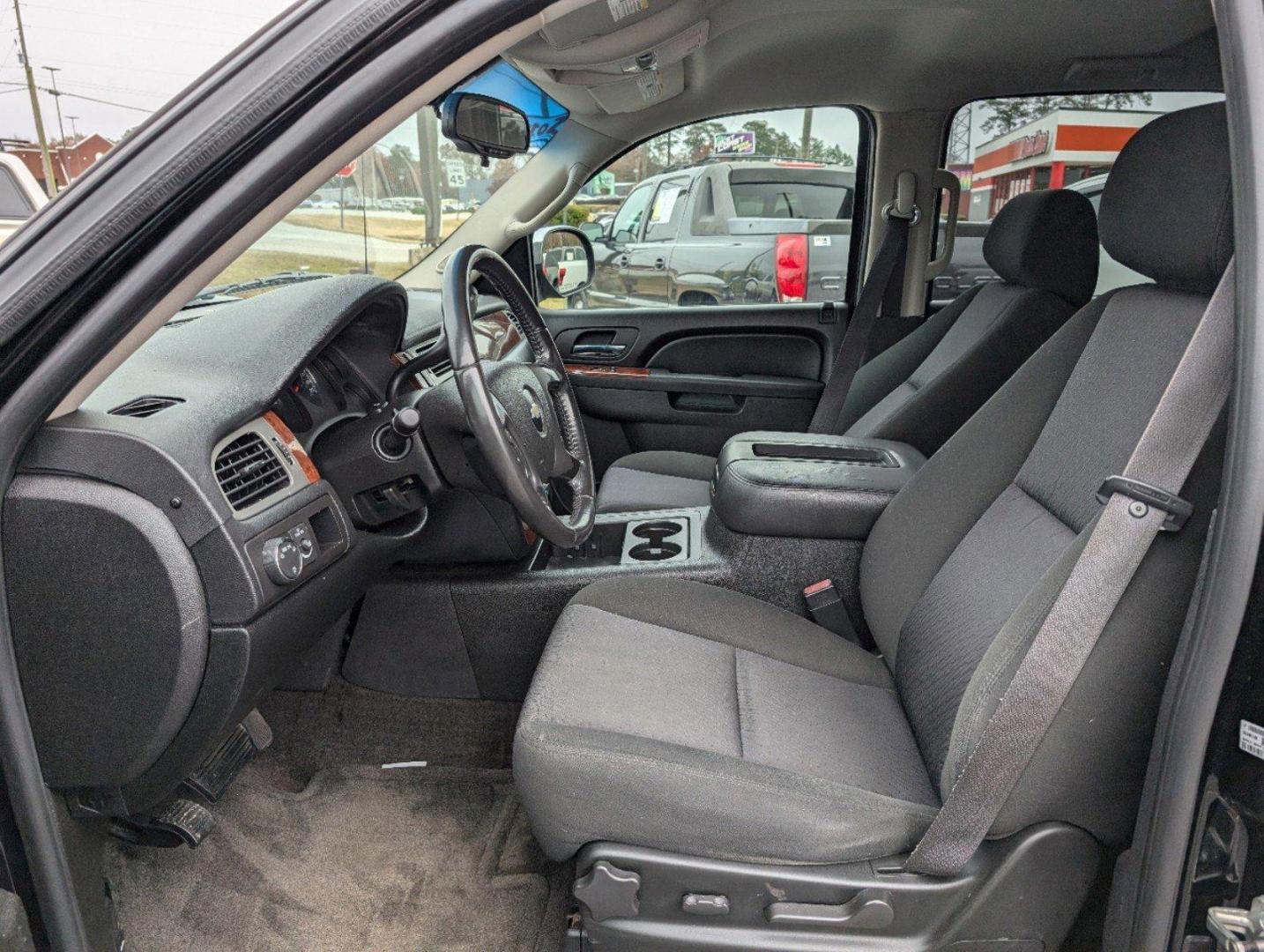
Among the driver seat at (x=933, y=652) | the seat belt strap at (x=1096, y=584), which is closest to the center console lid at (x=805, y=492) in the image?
the driver seat at (x=933, y=652)

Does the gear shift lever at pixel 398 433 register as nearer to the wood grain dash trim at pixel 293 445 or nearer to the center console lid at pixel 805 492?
the wood grain dash trim at pixel 293 445

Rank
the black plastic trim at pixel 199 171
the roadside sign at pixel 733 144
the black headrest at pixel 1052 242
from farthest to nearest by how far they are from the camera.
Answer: the roadside sign at pixel 733 144 → the black headrest at pixel 1052 242 → the black plastic trim at pixel 199 171

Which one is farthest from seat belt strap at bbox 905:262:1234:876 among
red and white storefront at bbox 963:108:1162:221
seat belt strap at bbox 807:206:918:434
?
seat belt strap at bbox 807:206:918:434

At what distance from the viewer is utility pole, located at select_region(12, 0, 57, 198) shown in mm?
1019

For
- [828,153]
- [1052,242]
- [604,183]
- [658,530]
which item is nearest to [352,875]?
[658,530]

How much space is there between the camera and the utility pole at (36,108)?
3.34 ft

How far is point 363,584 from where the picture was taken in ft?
5.40

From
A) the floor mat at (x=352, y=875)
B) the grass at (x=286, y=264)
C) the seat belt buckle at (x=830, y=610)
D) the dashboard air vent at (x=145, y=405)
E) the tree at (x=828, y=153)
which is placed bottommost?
the floor mat at (x=352, y=875)

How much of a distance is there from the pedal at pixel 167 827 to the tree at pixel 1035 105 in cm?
278

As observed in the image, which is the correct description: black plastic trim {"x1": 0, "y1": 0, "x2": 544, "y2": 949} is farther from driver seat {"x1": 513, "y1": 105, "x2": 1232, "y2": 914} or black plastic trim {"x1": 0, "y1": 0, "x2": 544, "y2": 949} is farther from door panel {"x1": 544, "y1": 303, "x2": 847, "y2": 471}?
door panel {"x1": 544, "y1": 303, "x2": 847, "y2": 471}

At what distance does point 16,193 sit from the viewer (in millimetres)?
1091

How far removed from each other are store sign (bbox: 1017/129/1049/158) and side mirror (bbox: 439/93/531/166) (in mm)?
1484

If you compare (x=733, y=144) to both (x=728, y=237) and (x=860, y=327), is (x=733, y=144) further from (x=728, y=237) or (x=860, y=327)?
(x=860, y=327)

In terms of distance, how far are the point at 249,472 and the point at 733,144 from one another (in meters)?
2.21
